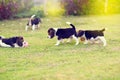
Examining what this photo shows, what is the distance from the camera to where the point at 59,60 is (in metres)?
10.1

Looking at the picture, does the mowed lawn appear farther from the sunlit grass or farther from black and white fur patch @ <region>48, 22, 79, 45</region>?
the sunlit grass

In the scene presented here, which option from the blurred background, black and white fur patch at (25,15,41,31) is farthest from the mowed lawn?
the blurred background

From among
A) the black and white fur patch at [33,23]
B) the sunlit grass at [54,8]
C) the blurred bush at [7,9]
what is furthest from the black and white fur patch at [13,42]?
the sunlit grass at [54,8]

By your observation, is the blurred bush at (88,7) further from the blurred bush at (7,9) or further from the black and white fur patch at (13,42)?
the black and white fur patch at (13,42)

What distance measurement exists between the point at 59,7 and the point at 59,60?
1201 centimetres

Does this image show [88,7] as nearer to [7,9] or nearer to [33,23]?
[7,9]

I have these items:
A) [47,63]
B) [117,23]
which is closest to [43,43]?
[47,63]

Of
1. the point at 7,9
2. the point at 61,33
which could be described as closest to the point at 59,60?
the point at 61,33

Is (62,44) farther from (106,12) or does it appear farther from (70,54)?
(106,12)

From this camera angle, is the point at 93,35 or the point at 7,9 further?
the point at 7,9

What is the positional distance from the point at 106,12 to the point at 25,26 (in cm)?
714

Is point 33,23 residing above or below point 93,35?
below

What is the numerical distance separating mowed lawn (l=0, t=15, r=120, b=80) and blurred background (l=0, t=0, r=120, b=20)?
549cm

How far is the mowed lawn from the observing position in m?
8.58
